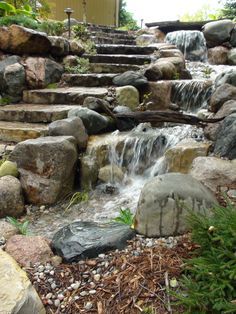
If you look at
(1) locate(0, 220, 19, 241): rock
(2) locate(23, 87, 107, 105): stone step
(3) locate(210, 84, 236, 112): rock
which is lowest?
(1) locate(0, 220, 19, 241): rock

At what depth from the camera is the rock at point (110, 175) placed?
13.5 ft

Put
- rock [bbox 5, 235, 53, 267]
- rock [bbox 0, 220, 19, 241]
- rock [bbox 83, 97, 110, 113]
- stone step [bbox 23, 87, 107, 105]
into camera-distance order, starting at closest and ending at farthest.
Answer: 1. rock [bbox 5, 235, 53, 267]
2. rock [bbox 0, 220, 19, 241]
3. rock [bbox 83, 97, 110, 113]
4. stone step [bbox 23, 87, 107, 105]

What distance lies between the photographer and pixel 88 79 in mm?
6184

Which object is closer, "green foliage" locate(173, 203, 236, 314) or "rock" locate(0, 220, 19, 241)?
"green foliage" locate(173, 203, 236, 314)

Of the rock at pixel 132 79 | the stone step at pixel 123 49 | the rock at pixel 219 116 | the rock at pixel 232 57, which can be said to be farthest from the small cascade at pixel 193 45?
the rock at pixel 219 116

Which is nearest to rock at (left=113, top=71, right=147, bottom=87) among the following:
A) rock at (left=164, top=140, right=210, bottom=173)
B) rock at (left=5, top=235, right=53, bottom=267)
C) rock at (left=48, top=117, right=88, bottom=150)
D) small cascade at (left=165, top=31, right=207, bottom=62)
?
rock at (left=48, top=117, right=88, bottom=150)

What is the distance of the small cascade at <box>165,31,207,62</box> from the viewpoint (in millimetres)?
9281

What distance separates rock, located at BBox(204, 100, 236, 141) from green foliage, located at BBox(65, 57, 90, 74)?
11.3ft

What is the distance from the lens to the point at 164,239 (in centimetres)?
220

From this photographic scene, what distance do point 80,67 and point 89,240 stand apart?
519 cm

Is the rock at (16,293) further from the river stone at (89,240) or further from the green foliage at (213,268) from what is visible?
the green foliage at (213,268)

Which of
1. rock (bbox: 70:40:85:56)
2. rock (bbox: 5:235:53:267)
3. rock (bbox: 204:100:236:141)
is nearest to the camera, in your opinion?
rock (bbox: 5:235:53:267)

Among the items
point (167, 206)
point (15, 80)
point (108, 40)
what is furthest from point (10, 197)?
point (108, 40)

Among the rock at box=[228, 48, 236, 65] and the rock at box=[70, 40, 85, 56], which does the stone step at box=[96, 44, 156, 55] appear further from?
the rock at box=[228, 48, 236, 65]
